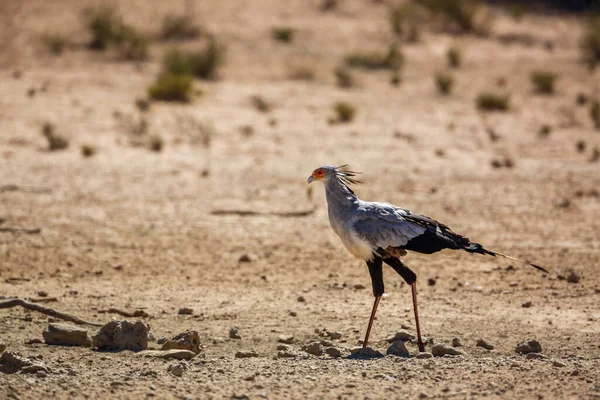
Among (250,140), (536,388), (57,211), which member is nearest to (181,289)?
(57,211)

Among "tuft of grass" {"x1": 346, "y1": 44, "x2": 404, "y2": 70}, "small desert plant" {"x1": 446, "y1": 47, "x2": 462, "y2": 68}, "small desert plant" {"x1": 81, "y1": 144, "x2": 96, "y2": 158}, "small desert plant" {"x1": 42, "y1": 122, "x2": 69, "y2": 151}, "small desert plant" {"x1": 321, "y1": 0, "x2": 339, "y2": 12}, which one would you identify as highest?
"small desert plant" {"x1": 321, "y1": 0, "x2": 339, "y2": 12}

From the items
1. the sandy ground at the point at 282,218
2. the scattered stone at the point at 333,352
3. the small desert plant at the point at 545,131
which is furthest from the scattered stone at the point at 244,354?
the small desert plant at the point at 545,131

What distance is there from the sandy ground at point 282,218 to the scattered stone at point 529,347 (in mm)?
134

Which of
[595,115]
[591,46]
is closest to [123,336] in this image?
[595,115]

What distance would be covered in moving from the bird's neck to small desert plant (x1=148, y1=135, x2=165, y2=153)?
714 centimetres

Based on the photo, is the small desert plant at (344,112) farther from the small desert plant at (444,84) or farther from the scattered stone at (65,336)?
the scattered stone at (65,336)

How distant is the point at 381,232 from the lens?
648 centimetres

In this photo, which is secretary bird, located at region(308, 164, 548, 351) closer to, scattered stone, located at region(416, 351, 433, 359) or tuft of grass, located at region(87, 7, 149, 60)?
scattered stone, located at region(416, 351, 433, 359)

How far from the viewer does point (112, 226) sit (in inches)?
418

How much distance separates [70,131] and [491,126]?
Result: 6.75 m

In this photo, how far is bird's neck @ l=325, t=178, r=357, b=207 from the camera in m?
6.68

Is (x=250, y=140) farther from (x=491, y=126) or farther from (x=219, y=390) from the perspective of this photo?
(x=219, y=390)

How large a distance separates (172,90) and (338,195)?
968 centimetres

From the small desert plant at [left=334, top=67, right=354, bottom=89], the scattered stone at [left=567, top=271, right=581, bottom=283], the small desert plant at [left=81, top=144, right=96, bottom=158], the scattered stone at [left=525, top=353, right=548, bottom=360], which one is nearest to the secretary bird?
the scattered stone at [left=525, top=353, right=548, bottom=360]
